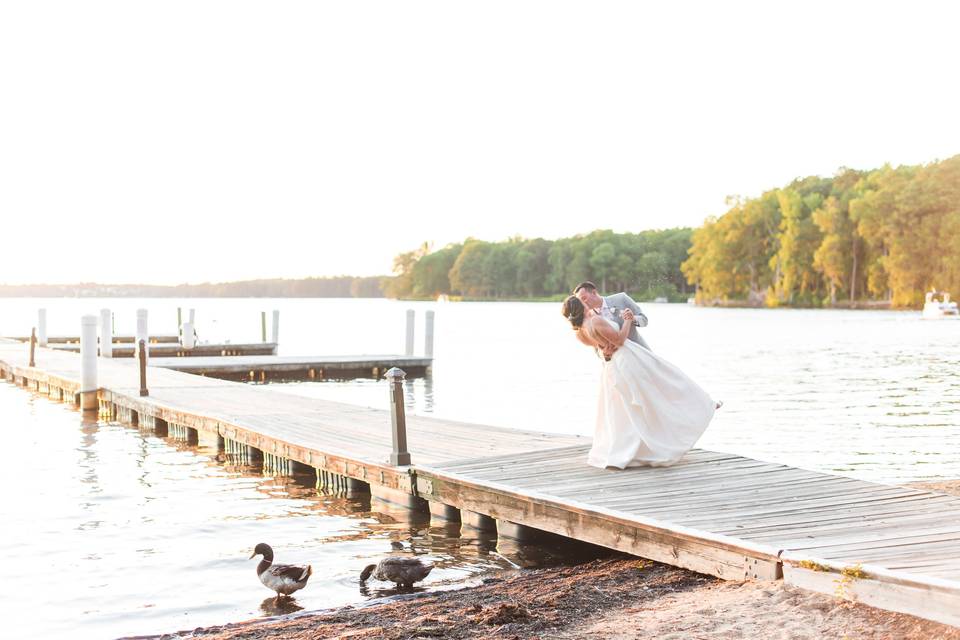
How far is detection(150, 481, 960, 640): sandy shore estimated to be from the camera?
4824 millimetres

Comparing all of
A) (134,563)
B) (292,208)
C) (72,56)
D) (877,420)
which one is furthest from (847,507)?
(292,208)

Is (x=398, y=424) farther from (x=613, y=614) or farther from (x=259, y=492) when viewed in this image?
(x=613, y=614)

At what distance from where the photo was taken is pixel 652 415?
7.91 metres

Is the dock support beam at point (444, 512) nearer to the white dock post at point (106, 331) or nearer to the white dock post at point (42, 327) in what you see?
the white dock post at point (106, 331)

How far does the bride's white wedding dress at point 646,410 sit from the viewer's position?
7734 mm

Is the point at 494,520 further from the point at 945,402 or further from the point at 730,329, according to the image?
the point at 730,329

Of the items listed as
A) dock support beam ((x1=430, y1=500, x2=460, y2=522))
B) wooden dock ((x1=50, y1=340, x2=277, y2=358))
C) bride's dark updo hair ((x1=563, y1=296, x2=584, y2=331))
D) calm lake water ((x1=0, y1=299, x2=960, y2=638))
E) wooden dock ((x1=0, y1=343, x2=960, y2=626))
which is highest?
bride's dark updo hair ((x1=563, y1=296, x2=584, y2=331))

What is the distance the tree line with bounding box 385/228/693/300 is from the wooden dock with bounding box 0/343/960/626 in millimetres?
118100

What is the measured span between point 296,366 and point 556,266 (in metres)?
128

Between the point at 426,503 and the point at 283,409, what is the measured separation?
217 inches

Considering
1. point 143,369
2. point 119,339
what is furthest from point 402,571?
point 119,339

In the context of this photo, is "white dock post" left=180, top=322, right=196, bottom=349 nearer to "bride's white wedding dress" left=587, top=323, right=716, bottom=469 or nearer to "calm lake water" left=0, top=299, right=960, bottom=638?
"calm lake water" left=0, top=299, right=960, bottom=638

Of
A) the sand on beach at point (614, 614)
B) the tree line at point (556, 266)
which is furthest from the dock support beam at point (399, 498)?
the tree line at point (556, 266)

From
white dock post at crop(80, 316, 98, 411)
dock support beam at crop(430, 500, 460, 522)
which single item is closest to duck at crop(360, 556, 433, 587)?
dock support beam at crop(430, 500, 460, 522)
